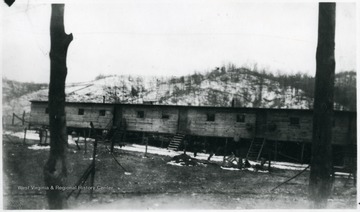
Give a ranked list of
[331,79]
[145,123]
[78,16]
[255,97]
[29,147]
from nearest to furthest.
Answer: [331,79], [78,16], [29,147], [145,123], [255,97]

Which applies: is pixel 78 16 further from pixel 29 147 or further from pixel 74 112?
pixel 74 112

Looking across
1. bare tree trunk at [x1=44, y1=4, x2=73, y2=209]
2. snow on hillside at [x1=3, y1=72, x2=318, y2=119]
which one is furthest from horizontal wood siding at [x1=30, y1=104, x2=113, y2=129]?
snow on hillside at [x1=3, y1=72, x2=318, y2=119]

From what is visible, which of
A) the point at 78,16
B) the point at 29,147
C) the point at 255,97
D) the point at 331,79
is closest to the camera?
the point at 331,79

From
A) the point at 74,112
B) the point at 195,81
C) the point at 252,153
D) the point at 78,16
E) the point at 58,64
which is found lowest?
the point at 252,153

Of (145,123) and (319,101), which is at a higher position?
(319,101)

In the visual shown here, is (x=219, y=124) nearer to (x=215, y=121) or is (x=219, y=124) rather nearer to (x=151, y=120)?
(x=215, y=121)

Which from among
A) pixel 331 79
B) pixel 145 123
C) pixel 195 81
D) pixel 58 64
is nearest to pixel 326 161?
pixel 331 79

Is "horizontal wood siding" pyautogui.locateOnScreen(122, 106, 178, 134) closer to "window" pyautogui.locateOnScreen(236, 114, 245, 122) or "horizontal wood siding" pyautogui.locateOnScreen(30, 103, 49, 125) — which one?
"window" pyautogui.locateOnScreen(236, 114, 245, 122)
